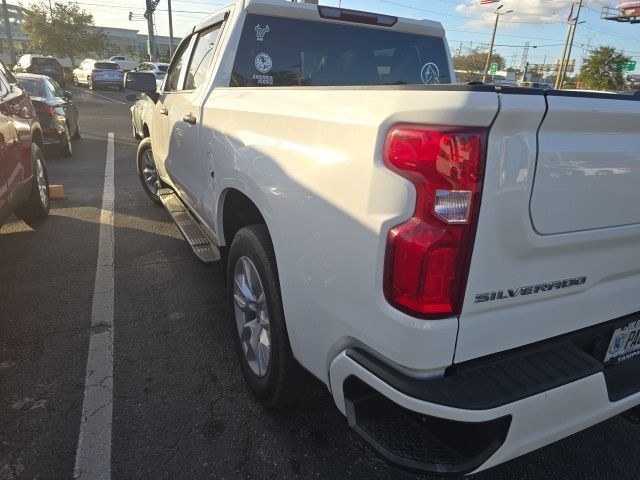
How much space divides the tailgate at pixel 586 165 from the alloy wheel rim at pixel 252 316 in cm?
135

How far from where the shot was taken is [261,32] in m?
3.51

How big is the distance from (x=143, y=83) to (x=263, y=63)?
1981 mm

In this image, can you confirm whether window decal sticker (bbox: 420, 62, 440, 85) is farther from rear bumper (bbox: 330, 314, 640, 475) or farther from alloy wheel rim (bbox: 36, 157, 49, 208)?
alloy wheel rim (bbox: 36, 157, 49, 208)

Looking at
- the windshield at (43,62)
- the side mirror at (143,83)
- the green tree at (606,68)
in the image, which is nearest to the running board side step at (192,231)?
the side mirror at (143,83)

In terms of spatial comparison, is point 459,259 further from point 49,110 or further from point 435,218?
point 49,110

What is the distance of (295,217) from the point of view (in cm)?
198

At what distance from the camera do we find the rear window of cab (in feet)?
11.5

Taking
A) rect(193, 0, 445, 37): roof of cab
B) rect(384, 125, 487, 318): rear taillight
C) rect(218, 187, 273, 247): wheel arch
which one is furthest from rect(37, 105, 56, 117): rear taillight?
rect(384, 125, 487, 318): rear taillight

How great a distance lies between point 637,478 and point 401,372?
1.54 m

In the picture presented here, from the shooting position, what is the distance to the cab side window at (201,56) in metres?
3.69

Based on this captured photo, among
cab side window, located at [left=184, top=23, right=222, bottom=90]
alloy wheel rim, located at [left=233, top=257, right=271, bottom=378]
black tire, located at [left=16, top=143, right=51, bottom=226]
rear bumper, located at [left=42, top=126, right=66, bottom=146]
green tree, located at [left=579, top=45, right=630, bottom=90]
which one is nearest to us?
alloy wheel rim, located at [left=233, top=257, right=271, bottom=378]

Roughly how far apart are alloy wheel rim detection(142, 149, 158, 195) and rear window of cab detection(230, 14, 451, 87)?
3.22 meters

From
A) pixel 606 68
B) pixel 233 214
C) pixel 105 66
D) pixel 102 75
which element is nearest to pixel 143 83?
pixel 233 214

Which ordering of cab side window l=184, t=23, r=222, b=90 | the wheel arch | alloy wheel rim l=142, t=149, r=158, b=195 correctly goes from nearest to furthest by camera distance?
the wheel arch < cab side window l=184, t=23, r=222, b=90 < alloy wheel rim l=142, t=149, r=158, b=195
